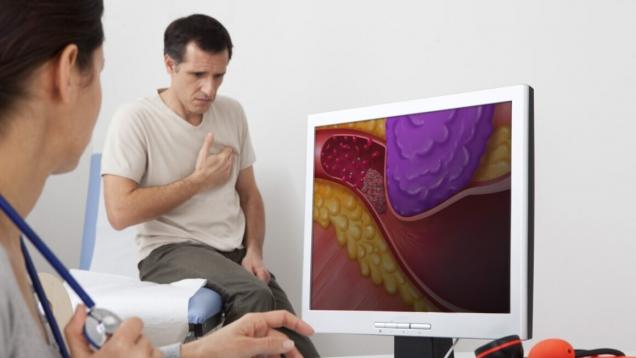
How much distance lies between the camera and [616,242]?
2379 mm

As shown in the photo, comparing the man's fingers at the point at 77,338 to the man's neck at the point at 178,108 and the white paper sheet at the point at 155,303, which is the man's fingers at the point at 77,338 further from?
the man's neck at the point at 178,108

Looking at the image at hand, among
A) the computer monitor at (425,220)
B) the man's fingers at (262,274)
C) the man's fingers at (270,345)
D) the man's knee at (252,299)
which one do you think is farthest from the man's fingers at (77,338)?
the man's fingers at (262,274)

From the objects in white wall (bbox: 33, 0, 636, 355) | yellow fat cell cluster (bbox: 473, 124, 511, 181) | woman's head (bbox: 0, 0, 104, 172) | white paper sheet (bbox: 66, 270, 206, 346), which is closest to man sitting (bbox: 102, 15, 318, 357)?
white paper sheet (bbox: 66, 270, 206, 346)

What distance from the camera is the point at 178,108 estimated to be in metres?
2.54

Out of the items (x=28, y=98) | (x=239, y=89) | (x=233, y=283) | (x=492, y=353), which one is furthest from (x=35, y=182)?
(x=239, y=89)

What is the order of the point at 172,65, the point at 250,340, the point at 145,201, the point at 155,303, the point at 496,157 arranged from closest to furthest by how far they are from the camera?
the point at 250,340, the point at 496,157, the point at 155,303, the point at 145,201, the point at 172,65

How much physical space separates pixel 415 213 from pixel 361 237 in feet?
0.37

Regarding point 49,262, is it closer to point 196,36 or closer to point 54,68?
point 54,68

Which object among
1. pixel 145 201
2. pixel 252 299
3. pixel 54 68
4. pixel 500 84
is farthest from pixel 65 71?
pixel 500 84

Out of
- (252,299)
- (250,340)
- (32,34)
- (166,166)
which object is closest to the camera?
(32,34)

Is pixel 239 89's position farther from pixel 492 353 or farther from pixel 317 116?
pixel 492 353

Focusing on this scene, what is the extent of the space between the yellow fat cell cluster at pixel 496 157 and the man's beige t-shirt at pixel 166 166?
1.32 m

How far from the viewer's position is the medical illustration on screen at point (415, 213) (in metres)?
1.25

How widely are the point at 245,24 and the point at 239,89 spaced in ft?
0.80
